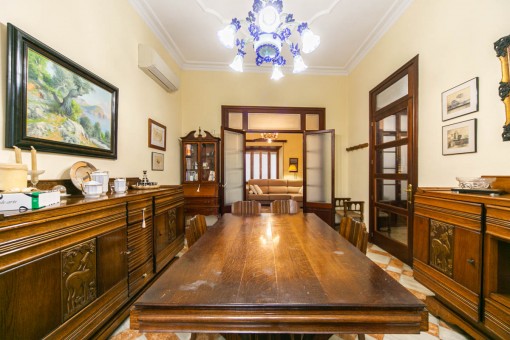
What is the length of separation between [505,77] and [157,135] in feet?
12.8

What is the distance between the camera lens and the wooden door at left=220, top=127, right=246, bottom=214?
161 inches

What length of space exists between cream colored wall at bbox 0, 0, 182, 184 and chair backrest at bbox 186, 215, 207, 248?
118cm

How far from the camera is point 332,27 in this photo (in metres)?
3.20

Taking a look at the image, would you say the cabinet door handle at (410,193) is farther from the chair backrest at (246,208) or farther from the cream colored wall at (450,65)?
the chair backrest at (246,208)

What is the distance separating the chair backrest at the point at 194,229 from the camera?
1.50 metres

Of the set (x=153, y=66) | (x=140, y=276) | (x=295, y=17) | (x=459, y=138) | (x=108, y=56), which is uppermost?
(x=295, y=17)

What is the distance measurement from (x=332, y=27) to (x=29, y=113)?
3742mm

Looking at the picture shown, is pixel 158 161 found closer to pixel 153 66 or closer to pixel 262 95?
pixel 153 66

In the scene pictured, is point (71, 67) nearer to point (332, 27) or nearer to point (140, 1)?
point (140, 1)

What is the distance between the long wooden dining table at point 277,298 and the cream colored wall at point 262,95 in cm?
372

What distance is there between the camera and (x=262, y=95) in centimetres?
448

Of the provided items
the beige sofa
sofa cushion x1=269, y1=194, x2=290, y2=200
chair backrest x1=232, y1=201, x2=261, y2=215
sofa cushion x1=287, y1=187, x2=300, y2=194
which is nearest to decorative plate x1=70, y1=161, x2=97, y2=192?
chair backrest x1=232, y1=201, x2=261, y2=215

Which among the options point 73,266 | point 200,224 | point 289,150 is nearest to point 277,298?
point 200,224

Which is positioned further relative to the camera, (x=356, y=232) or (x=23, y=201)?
(x=356, y=232)
